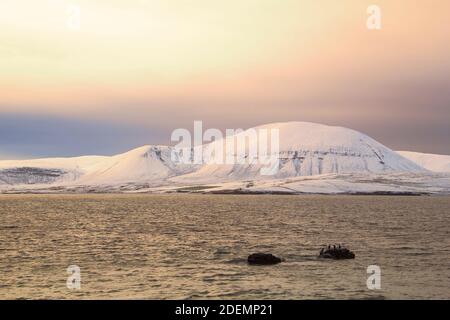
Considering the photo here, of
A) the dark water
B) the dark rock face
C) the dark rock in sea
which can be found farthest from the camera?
the dark rock in sea

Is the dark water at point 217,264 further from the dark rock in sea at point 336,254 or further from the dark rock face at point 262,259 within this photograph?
the dark rock in sea at point 336,254

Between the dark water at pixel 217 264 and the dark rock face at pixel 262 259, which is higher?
the dark rock face at pixel 262 259

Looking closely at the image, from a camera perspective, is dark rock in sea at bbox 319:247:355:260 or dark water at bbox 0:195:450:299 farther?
dark rock in sea at bbox 319:247:355:260

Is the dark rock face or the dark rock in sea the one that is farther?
the dark rock in sea

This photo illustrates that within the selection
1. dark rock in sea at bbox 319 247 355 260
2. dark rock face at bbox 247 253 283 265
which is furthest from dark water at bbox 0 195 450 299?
dark rock in sea at bbox 319 247 355 260

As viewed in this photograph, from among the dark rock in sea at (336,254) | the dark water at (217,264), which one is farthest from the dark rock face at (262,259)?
the dark rock in sea at (336,254)

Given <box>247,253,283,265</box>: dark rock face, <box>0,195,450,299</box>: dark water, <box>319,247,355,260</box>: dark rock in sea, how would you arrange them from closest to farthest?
<box>0,195,450,299</box>: dark water → <box>247,253,283,265</box>: dark rock face → <box>319,247,355,260</box>: dark rock in sea

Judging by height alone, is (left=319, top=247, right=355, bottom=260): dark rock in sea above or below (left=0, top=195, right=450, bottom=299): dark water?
above

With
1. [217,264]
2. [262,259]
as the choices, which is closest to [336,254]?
[262,259]

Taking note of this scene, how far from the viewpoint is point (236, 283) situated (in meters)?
44.2

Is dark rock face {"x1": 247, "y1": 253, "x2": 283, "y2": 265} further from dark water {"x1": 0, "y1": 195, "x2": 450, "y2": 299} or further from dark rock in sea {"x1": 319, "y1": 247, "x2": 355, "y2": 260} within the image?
dark rock in sea {"x1": 319, "y1": 247, "x2": 355, "y2": 260}
